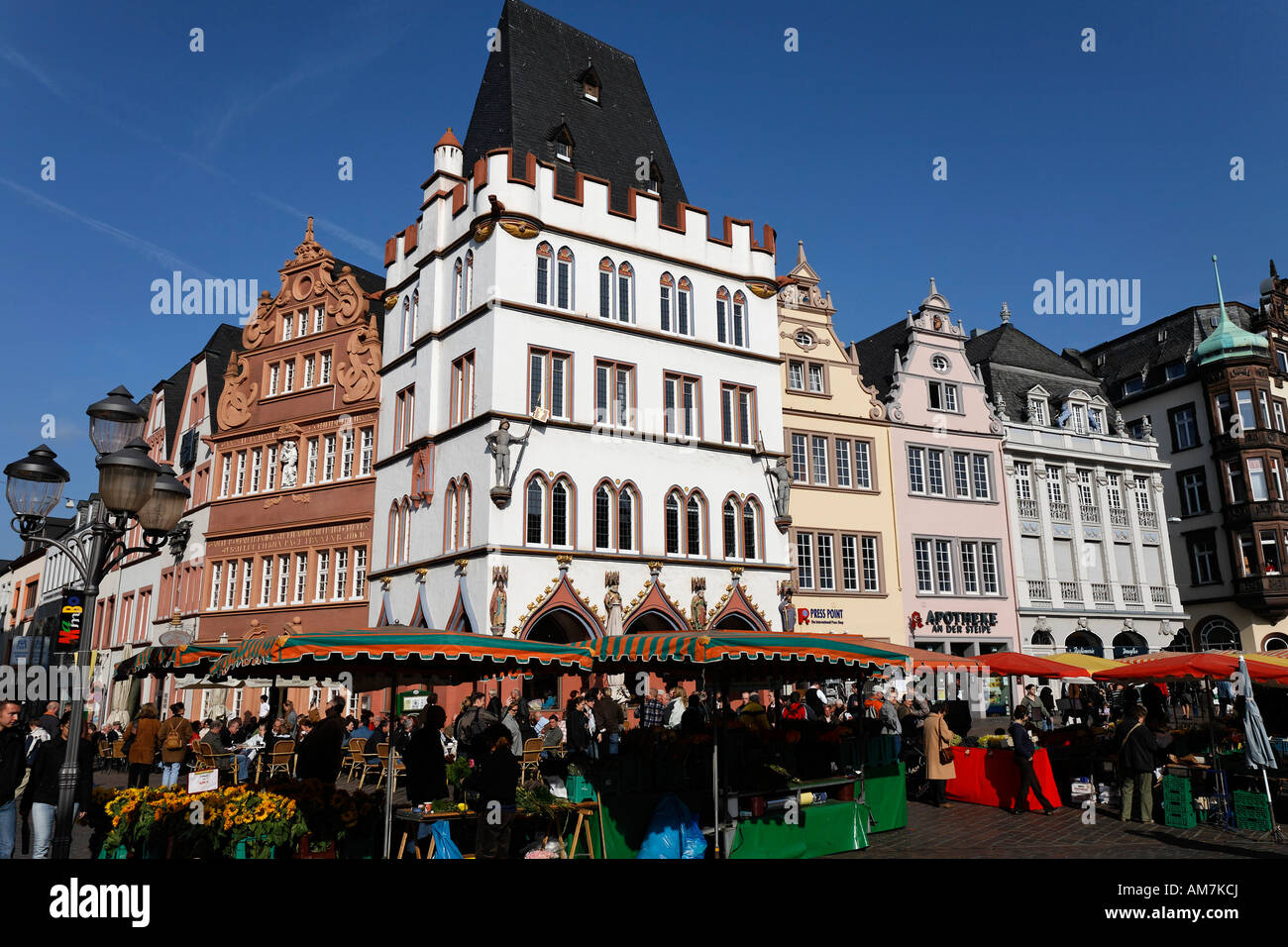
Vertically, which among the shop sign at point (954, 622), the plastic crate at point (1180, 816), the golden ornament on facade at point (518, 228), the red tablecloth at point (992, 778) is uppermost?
the golden ornament on facade at point (518, 228)

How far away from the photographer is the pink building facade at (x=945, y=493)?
3550 centimetres

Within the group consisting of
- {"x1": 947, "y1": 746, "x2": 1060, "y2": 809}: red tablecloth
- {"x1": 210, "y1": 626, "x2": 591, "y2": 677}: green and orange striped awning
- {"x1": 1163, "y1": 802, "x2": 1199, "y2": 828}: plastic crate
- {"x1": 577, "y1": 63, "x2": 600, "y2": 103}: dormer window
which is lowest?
{"x1": 1163, "y1": 802, "x2": 1199, "y2": 828}: plastic crate

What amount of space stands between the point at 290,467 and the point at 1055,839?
2878cm

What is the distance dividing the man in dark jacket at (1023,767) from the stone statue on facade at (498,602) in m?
13.3

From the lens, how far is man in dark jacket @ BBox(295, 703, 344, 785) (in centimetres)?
1162

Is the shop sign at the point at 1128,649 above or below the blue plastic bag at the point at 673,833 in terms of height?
above

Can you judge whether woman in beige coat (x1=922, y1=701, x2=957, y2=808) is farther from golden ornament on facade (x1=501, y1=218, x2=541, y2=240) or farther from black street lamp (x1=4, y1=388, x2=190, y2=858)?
golden ornament on facade (x1=501, y1=218, x2=541, y2=240)

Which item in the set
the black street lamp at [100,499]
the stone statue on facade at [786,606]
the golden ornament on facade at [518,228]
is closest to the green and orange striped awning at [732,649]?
the black street lamp at [100,499]

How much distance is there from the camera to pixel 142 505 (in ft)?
31.9

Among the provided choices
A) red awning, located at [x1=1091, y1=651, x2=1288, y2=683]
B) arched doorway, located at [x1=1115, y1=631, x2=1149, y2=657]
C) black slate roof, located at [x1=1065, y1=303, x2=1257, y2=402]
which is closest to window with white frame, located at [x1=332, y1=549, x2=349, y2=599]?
red awning, located at [x1=1091, y1=651, x2=1288, y2=683]

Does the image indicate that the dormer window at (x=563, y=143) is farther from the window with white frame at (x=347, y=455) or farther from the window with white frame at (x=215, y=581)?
the window with white frame at (x=215, y=581)

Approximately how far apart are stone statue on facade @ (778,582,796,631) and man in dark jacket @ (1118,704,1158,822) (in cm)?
1510
